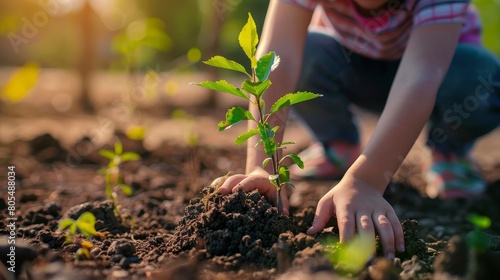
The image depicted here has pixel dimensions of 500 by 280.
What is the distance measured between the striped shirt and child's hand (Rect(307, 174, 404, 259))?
83 centimetres

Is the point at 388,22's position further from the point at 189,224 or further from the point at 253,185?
the point at 189,224

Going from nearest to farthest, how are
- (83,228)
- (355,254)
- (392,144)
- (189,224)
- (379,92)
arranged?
(355,254), (83,228), (189,224), (392,144), (379,92)

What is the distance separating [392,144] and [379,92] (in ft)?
4.72

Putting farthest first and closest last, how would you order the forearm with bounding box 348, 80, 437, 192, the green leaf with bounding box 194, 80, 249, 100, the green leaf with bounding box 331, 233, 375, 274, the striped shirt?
the striped shirt → the forearm with bounding box 348, 80, 437, 192 → the green leaf with bounding box 194, 80, 249, 100 → the green leaf with bounding box 331, 233, 375, 274

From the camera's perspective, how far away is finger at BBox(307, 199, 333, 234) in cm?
178

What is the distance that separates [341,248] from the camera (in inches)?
63.4

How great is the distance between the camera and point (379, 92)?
337 cm

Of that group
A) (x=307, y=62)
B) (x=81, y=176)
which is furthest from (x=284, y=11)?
(x=81, y=176)

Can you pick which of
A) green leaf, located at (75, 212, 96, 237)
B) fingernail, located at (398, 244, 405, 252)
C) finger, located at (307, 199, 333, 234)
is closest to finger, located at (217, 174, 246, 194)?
finger, located at (307, 199, 333, 234)

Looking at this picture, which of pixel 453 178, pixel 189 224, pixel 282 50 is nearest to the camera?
pixel 189 224

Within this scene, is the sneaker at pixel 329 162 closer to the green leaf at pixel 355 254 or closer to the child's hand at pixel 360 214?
the child's hand at pixel 360 214

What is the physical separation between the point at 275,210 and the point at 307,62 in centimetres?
169

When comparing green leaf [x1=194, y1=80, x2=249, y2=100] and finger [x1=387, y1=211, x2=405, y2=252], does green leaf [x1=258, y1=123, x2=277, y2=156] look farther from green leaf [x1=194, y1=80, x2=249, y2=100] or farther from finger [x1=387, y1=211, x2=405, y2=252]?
finger [x1=387, y1=211, x2=405, y2=252]

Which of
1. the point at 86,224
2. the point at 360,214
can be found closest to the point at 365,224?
the point at 360,214
